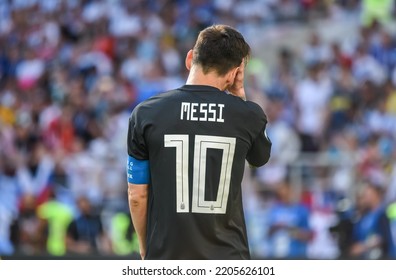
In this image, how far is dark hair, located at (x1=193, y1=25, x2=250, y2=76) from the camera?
4.44m

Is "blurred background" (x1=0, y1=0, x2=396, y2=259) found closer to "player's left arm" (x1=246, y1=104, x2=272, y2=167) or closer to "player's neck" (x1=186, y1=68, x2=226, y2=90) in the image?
"player's left arm" (x1=246, y1=104, x2=272, y2=167)

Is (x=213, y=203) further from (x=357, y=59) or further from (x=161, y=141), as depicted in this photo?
(x=357, y=59)

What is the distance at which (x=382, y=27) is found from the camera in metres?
14.3

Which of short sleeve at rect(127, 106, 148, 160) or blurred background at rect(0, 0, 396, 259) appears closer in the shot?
short sleeve at rect(127, 106, 148, 160)

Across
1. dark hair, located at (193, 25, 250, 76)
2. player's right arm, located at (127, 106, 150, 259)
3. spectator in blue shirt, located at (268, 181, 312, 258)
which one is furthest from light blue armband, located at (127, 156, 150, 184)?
spectator in blue shirt, located at (268, 181, 312, 258)

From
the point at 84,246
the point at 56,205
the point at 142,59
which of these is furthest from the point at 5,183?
the point at 142,59

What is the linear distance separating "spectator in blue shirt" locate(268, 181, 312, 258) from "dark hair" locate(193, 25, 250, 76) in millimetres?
6808

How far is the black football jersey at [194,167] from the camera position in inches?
171

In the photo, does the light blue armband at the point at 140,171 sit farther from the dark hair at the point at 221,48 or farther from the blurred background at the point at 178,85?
the blurred background at the point at 178,85

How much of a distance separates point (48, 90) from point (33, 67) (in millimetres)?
832

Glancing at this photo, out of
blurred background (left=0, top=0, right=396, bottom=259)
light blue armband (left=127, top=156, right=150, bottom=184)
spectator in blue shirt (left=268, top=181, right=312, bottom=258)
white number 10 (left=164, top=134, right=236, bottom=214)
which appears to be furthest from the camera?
blurred background (left=0, top=0, right=396, bottom=259)

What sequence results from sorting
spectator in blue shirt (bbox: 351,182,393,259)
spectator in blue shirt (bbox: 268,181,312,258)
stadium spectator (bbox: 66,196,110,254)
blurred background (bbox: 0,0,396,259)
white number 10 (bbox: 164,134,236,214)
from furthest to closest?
stadium spectator (bbox: 66,196,110,254)
blurred background (bbox: 0,0,396,259)
spectator in blue shirt (bbox: 268,181,312,258)
spectator in blue shirt (bbox: 351,182,393,259)
white number 10 (bbox: 164,134,236,214)

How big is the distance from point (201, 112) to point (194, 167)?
250mm

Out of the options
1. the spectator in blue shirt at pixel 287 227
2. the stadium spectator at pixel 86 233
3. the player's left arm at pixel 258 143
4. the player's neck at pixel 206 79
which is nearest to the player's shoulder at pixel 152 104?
the player's neck at pixel 206 79
